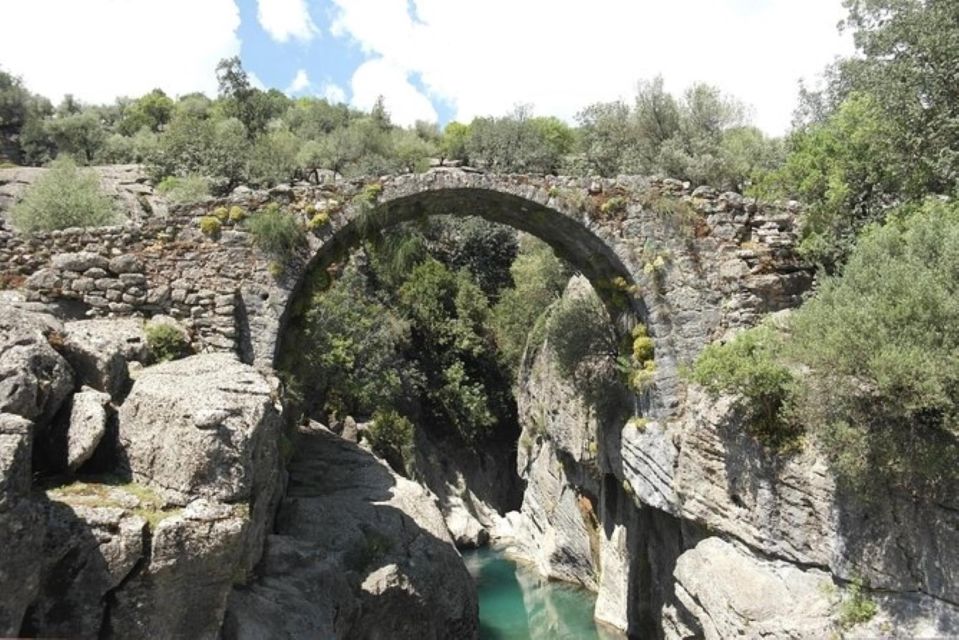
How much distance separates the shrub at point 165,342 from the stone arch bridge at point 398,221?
1.57 ft

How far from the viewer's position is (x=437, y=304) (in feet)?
92.6

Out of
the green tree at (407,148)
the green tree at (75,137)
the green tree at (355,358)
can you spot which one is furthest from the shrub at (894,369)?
the green tree at (75,137)

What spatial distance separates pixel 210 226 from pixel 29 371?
178 inches

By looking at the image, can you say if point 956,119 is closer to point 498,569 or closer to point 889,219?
point 889,219

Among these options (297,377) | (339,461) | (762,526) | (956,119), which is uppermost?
(956,119)

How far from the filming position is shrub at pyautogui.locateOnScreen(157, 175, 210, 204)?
81.8ft

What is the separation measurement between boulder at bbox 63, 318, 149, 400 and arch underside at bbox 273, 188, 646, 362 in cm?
225

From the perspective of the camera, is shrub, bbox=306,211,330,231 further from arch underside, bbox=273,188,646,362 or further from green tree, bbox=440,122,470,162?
green tree, bbox=440,122,470,162

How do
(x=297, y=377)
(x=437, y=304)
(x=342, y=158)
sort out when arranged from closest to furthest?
1. (x=297, y=377)
2. (x=437, y=304)
3. (x=342, y=158)

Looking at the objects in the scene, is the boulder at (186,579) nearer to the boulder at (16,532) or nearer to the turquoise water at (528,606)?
the boulder at (16,532)

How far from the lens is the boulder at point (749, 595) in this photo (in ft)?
26.2

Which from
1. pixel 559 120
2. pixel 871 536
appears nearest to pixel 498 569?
pixel 871 536

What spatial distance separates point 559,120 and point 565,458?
36432 millimetres

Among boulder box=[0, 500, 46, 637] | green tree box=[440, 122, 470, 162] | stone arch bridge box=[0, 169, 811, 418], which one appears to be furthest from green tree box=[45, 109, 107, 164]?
boulder box=[0, 500, 46, 637]
